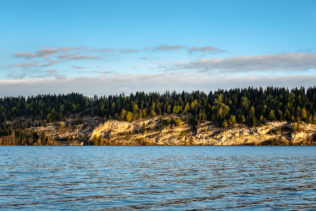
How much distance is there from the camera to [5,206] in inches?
1025

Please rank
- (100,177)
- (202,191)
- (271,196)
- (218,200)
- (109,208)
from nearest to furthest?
(109,208) < (218,200) < (271,196) < (202,191) < (100,177)

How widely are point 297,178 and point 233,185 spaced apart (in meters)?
10.7

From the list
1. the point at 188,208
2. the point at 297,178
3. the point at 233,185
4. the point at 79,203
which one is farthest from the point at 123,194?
the point at 297,178

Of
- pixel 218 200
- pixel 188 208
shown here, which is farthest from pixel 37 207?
pixel 218 200

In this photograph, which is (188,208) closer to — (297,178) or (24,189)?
(24,189)

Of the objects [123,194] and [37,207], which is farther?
[123,194]

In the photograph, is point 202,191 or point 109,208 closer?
point 109,208

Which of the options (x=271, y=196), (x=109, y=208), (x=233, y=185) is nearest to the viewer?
(x=109, y=208)

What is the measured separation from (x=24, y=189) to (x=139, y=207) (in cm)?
1304

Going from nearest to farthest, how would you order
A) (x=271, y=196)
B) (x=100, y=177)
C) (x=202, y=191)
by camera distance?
(x=271, y=196) < (x=202, y=191) < (x=100, y=177)

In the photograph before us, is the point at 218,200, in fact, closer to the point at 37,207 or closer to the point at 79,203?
the point at 79,203

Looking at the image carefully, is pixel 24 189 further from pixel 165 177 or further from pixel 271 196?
pixel 271 196

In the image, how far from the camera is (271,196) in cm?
3127

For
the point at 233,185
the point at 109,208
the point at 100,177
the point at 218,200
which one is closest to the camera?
the point at 109,208
